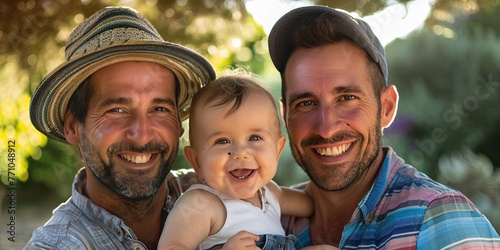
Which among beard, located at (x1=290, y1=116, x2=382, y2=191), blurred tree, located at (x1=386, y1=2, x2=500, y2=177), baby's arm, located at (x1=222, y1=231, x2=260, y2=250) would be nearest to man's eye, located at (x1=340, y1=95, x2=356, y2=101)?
beard, located at (x1=290, y1=116, x2=382, y2=191)

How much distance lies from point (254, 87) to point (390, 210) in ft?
2.31

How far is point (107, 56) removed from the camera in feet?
9.27

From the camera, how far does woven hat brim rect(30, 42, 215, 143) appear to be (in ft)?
9.31

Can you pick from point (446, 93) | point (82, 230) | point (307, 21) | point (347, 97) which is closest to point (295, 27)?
point (307, 21)

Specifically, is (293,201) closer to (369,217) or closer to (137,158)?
(369,217)

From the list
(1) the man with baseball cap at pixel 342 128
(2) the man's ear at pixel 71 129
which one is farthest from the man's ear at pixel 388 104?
(2) the man's ear at pixel 71 129

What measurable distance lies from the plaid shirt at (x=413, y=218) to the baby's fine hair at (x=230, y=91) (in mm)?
554

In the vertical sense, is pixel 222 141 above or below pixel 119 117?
below

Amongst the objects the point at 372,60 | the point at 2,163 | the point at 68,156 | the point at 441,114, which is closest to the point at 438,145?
the point at 441,114

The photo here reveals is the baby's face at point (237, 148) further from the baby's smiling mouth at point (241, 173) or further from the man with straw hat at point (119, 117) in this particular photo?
the man with straw hat at point (119, 117)

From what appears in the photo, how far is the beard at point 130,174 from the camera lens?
2863mm

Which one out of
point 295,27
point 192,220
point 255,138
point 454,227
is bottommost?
point 454,227

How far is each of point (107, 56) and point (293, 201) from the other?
1.01 metres

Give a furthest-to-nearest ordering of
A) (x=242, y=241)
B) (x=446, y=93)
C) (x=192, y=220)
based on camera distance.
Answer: (x=446, y=93)
(x=192, y=220)
(x=242, y=241)
